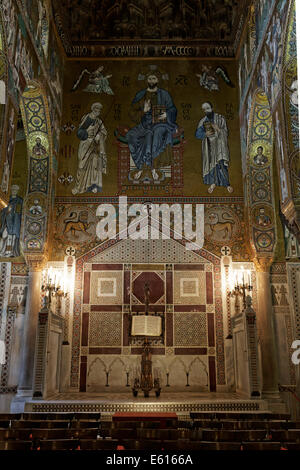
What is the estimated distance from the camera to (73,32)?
612 inches

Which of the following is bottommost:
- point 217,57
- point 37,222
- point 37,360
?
point 37,360

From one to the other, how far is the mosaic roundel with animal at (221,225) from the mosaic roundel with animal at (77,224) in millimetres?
3470

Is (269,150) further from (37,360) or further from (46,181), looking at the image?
(37,360)

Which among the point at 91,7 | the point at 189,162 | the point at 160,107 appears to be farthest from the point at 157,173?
the point at 91,7

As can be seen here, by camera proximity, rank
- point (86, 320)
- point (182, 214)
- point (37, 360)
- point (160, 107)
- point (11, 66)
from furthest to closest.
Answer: point (160, 107), point (182, 214), point (86, 320), point (37, 360), point (11, 66)

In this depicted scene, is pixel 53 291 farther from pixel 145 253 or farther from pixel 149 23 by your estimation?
pixel 149 23

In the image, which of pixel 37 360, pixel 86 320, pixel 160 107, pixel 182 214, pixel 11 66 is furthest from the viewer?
pixel 160 107

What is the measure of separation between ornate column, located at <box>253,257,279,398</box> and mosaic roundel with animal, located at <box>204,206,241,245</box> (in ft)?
3.68

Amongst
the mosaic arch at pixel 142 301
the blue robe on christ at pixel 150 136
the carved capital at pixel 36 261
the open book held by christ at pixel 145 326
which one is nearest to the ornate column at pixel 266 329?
the mosaic arch at pixel 142 301

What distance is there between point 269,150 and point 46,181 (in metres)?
6.63

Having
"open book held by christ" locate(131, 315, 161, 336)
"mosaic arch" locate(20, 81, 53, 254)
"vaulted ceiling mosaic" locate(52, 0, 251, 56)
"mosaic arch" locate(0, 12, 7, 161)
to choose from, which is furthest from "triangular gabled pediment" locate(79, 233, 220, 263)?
Result: "vaulted ceiling mosaic" locate(52, 0, 251, 56)

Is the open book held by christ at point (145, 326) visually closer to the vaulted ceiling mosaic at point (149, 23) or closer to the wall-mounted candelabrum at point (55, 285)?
the wall-mounted candelabrum at point (55, 285)

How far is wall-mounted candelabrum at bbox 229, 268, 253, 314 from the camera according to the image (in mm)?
13227

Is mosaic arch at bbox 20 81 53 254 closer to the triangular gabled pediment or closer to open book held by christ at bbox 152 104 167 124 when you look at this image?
the triangular gabled pediment
